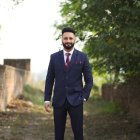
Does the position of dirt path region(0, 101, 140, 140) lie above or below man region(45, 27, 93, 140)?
below

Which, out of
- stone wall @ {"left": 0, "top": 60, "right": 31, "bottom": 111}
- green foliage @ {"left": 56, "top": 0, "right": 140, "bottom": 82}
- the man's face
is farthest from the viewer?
stone wall @ {"left": 0, "top": 60, "right": 31, "bottom": 111}

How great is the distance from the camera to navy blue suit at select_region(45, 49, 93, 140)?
6.80m

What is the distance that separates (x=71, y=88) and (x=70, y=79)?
5.3 inches

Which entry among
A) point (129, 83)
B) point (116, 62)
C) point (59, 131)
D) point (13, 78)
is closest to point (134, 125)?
point (129, 83)

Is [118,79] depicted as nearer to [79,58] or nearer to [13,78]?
[79,58]

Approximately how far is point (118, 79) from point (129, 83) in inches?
22.8

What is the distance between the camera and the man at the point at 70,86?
6.79 meters

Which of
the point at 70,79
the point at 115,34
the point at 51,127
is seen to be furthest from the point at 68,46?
the point at 51,127

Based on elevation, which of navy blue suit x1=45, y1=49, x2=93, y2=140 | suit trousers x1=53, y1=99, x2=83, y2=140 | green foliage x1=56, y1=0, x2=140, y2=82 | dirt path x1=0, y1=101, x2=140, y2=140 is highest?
green foliage x1=56, y1=0, x2=140, y2=82

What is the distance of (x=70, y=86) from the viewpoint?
682 centimetres

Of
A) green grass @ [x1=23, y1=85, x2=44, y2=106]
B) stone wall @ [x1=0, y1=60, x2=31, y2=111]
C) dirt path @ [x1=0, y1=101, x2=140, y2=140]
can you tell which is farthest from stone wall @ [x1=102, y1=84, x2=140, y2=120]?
green grass @ [x1=23, y1=85, x2=44, y2=106]

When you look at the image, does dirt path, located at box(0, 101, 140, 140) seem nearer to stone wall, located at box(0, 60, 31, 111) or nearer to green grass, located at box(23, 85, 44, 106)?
stone wall, located at box(0, 60, 31, 111)

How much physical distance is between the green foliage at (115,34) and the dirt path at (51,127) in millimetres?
1514

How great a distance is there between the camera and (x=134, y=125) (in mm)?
13312
